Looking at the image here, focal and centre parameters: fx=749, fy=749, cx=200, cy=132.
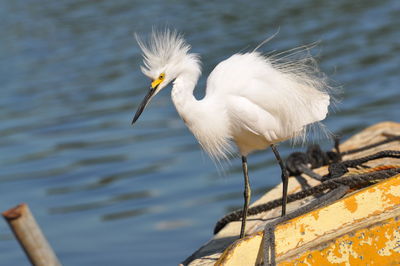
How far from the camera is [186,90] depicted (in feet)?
14.4

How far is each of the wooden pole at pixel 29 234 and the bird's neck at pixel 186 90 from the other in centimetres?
176

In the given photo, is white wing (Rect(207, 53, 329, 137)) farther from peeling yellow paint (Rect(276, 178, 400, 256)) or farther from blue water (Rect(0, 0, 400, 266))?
blue water (Rect(0, 0, 400, 266))

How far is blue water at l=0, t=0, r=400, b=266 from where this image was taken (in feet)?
24.1

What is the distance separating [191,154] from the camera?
887 centimetres

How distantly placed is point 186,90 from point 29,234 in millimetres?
1899

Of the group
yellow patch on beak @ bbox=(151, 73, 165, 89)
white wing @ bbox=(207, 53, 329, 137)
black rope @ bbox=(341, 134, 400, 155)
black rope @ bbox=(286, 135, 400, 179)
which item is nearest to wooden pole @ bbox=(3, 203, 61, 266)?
yellow patch on beak @ bbox=(151, 73, 165, 89)

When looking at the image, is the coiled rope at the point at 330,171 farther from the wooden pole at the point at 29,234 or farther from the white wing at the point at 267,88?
the wooden pole at the point at 29,234

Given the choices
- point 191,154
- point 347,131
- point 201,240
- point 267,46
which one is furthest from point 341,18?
point 201,240

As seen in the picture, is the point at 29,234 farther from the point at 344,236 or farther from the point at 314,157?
the point at 314,157

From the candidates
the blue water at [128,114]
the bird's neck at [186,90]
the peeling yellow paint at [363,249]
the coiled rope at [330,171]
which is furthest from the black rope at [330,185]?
the blue water at [128,114]

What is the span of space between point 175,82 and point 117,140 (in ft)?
17.8

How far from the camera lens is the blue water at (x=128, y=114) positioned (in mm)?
7355

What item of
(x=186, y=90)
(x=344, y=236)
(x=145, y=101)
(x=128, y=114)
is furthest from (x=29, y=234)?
(x=128, y=114)

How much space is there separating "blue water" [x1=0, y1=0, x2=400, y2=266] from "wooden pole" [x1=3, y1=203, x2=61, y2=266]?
371 cm
